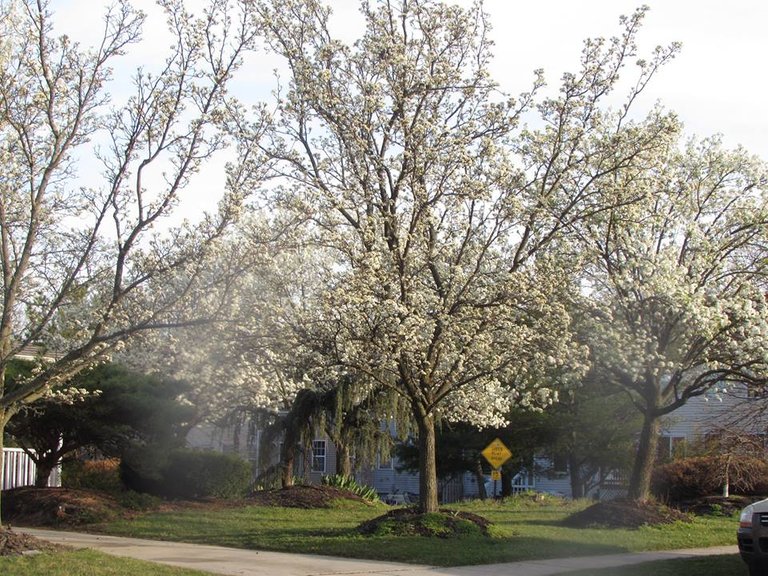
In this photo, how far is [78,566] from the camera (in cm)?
1118

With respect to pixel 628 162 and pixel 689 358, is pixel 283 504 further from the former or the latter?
pixel 628 162

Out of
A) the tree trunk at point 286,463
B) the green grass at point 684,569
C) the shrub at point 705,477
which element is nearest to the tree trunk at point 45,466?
the tree trunk at point 286,463

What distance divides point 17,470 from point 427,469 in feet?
34.4

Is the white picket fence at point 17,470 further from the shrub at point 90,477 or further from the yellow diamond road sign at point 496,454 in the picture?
the yellow diamond road sign at point 496,454

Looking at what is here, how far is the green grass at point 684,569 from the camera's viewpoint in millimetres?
13211

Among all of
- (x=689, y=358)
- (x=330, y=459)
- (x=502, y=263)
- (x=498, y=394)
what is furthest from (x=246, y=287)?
(x=330, y=459)

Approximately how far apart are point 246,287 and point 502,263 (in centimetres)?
494

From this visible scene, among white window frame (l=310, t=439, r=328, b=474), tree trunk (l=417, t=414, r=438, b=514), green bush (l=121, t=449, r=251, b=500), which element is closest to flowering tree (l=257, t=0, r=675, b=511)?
tree trunk (l=417, t=414, r=438, b=514)

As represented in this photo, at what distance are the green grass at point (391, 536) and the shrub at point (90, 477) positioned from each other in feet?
10.6

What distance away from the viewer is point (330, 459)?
48.3 m

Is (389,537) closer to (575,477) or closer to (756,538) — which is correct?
(756,538)

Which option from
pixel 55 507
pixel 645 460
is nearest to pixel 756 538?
pixel 645 460

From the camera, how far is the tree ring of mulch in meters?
16.3

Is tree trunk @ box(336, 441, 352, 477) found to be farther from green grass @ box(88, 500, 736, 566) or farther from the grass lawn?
green grass @ box(88, 500, 736, 566)
